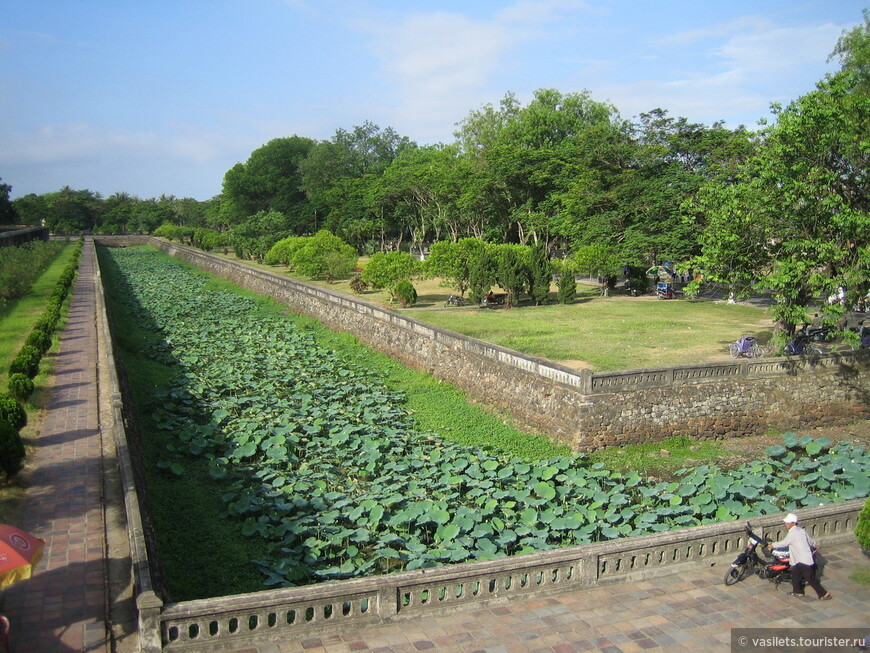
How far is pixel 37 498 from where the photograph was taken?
1041 cm

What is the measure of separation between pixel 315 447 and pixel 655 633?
31.1ft

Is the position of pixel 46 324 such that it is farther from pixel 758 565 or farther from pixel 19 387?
pixel 758 565

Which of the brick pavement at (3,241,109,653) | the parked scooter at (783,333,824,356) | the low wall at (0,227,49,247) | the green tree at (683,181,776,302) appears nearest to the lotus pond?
the brick pavement at (3,241,109,653)

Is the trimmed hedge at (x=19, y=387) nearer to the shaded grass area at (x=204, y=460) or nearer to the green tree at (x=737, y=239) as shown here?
the shaded grass area at (x=204, y=460)

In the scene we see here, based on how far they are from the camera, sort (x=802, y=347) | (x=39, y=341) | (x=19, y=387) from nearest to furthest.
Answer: (x=19, y=387) → (x=802, y=347) → (x=39, y=341)

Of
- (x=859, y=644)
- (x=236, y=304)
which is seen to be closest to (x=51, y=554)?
(x=859, y=644)

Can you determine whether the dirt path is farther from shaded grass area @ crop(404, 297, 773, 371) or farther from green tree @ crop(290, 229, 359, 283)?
green tree @ crop(290, 229, 359, 283)

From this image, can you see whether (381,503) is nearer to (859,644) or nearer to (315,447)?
(315,447)

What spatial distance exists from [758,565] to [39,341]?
59.2 feet

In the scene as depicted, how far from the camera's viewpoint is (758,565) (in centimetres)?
831

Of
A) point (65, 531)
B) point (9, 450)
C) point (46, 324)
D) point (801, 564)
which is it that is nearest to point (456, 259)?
point (46, 324)

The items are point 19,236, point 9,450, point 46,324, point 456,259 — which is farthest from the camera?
point 19,236

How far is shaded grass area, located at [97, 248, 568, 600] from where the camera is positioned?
32.1 feet

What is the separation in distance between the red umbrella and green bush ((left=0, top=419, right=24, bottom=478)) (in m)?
4.30
